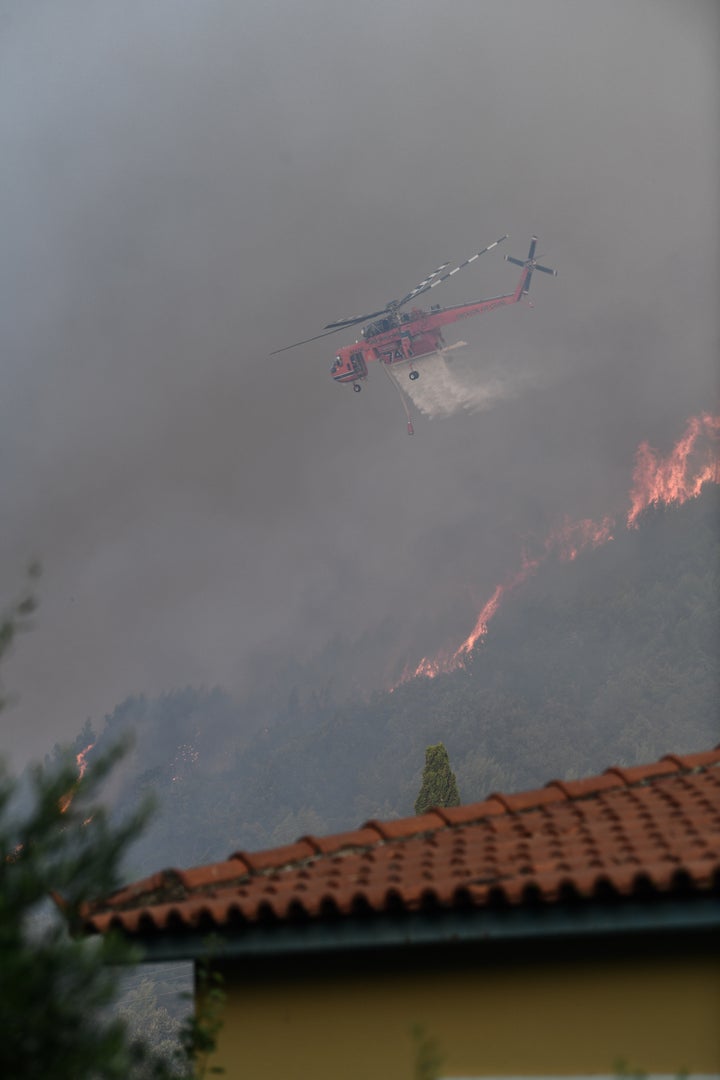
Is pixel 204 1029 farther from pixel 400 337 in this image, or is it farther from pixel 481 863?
pixel 400 337

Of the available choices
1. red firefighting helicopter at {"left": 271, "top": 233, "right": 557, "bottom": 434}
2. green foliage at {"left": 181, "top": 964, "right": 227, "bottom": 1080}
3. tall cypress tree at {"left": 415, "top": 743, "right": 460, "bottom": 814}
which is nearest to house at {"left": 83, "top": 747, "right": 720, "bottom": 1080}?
green foliage at {"left": 181, "top": 964, "right": 227, "bottom": 1080}

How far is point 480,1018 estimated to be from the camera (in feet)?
17.1

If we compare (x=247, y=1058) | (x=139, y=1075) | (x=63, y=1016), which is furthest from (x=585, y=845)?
(x=63, y=1016)

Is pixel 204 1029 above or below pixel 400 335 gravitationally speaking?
below

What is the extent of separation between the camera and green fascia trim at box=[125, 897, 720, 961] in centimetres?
488

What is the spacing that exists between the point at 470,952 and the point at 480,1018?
27 cm

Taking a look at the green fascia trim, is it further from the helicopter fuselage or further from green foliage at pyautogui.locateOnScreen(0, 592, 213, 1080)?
the helicopter fuselage

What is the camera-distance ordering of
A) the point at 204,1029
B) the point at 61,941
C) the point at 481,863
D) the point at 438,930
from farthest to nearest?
the point at 481,863 < the point at 438,930 < the point at 204,1029 < the point at 61,941

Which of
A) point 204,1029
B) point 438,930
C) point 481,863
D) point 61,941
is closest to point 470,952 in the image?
point 438,930

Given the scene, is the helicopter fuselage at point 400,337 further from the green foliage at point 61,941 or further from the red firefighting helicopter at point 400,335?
the green foliage at point 61,941

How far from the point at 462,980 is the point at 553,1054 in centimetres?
47

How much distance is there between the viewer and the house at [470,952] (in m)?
4.94

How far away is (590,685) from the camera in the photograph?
193750mm

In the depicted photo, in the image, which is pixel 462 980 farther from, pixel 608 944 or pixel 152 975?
pixel 152 975
